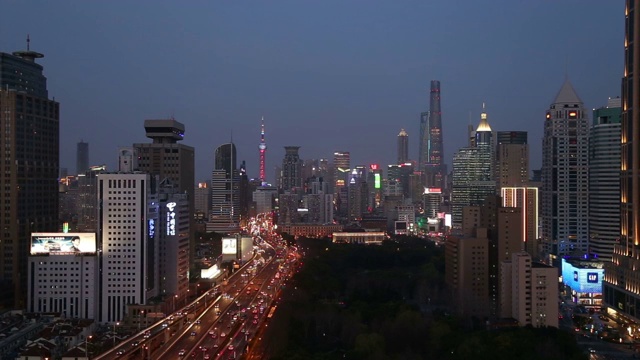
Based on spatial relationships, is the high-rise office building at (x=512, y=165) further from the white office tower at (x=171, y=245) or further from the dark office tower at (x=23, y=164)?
the dark office tower at (x=23, y=164)

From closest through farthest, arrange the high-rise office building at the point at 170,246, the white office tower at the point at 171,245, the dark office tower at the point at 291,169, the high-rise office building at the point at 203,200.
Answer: the high-rise office building at the point at 170,246, the white office tower at the point at 171,245, the high-rise office building at the point at 203,200, the dark office tower at the point at 291,169

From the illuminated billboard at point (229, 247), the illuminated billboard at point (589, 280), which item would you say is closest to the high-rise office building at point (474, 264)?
the illuminated billboard at point (589, 280)

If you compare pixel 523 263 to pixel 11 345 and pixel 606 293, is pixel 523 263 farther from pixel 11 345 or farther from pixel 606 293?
pixel 11 345

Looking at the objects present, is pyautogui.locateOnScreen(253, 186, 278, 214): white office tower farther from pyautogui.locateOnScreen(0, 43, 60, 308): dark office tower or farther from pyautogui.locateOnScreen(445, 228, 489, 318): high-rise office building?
pyautogui.locateOnScreen(445, 228, 489, 318): high-rise office building

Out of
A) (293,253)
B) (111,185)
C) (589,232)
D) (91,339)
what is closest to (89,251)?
(111,185)

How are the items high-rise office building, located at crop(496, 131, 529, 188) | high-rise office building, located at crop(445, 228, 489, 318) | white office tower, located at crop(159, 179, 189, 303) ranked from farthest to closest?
high-rise office building, located at crop(496, 131, 529, 188) < high-rise office building, located at crop(445, 228, 489, 318) < white office tower, located at crop(159, 179, 189, 303)

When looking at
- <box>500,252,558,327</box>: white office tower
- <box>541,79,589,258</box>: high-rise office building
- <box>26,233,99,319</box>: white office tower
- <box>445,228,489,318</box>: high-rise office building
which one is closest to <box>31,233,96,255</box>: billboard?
<box>26,233,99,319</box>: white office tower

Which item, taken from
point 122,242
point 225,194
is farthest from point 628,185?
point 225,194

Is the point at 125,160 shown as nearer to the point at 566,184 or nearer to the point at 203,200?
the point at 566,184
